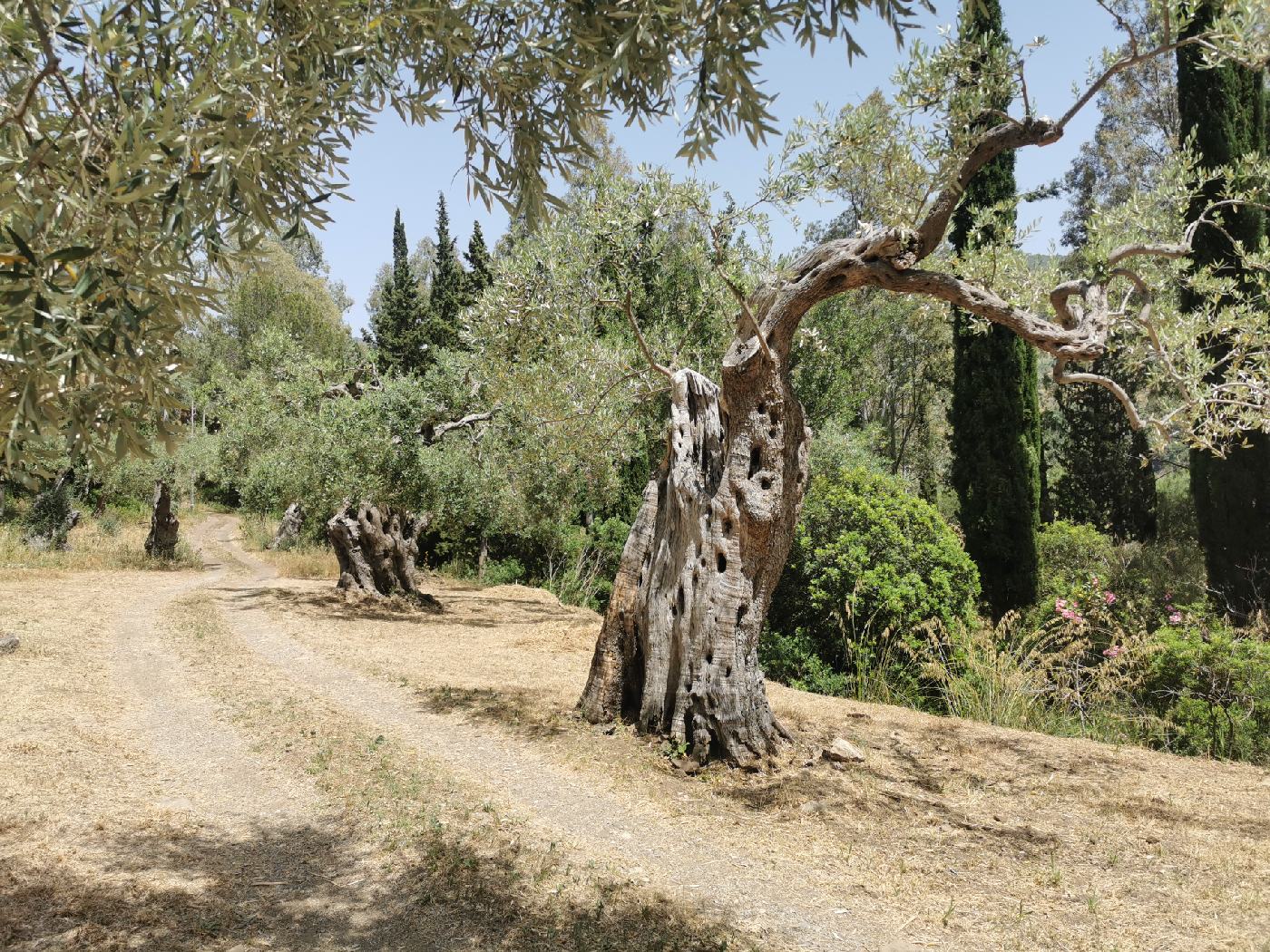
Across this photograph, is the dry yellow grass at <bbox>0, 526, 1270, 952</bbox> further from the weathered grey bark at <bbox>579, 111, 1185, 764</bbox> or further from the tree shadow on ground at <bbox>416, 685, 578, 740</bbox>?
the weathered grey bark at <bbox>579, 111, 1185, 764</bbox>

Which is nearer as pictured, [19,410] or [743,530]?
[19,410]

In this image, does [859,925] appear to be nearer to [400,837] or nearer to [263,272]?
[400,837]

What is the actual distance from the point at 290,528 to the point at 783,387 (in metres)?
21.5

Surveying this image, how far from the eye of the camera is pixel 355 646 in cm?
1087

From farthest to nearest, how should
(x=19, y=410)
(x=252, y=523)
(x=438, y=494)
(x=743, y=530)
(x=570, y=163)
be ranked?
1. (x=252, y=523)
2. (x=438, y=494)
3. (x=743, y=530)
4. (x=570, y=163)
5. (x=19, y=410)

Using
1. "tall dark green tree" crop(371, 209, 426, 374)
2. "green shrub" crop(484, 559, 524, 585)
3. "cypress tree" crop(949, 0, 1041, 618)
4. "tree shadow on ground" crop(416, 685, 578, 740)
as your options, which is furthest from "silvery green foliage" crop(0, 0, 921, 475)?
"tall dark green tree" crop(371, 209, 426, 374)

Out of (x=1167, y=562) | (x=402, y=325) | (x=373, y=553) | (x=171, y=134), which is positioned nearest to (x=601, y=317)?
(x=373, y=553)

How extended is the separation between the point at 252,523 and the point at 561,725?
2396cm

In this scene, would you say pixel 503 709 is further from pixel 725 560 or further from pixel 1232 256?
pixel 1232 256

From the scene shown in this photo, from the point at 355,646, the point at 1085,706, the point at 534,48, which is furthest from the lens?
the point at 355,646

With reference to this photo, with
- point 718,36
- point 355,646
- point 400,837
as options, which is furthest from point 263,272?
point 355,646

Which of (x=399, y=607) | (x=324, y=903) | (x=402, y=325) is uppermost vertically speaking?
(x=402, y=325)

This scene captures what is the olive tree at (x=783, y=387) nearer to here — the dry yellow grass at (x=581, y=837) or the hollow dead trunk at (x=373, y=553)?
the dry yellow grass at (x=581, y=837)

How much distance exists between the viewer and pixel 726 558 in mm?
6453
